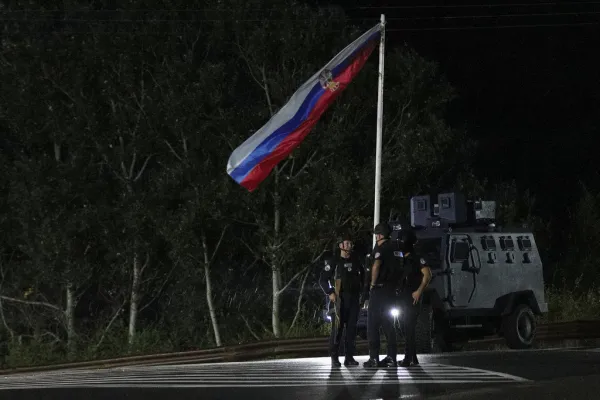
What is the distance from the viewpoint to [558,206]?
149 feet

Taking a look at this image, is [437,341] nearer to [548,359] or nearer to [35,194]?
[548,359]

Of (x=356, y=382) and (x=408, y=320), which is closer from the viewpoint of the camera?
(x=356, y=382)

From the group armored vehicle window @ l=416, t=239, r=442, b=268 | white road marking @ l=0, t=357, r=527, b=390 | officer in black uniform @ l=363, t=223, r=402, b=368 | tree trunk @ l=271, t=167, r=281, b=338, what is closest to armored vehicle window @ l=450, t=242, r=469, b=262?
armored vehicle window @ l=416, t=239, r=442, b=268

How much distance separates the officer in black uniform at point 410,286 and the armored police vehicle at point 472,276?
378 centimetres

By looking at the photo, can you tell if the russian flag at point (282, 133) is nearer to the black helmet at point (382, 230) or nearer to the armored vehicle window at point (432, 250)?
the armored vehicle window at point (432, 250)

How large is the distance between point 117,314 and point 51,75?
642 centimetres

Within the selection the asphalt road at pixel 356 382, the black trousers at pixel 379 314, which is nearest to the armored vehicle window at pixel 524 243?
the asphalt road at pixel 356 382

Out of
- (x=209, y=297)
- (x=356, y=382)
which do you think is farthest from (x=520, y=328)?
(x=209, y=297)

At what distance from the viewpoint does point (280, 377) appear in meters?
13.8

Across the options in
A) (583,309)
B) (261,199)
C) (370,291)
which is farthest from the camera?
(261,199)

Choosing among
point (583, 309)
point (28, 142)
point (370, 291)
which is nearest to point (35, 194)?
point (28, 142)

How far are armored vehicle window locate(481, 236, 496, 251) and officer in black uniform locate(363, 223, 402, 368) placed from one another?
5209mm

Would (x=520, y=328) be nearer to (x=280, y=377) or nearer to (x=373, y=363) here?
(x=373, y=363)

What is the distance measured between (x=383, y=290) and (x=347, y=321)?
89 centimetres
